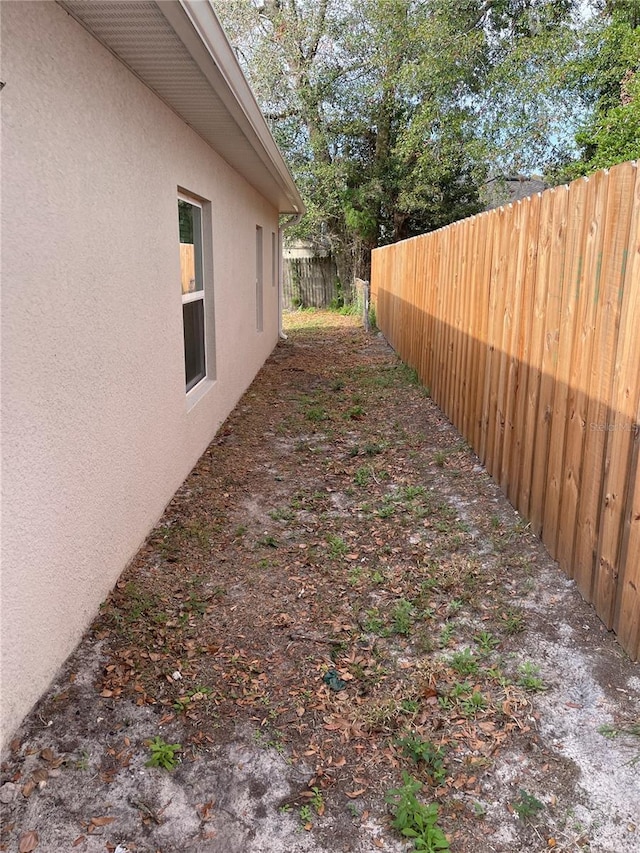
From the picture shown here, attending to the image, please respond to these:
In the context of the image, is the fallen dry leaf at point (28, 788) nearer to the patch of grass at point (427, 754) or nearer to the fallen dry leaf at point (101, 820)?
the fallen dry leaf at point (101, 820)

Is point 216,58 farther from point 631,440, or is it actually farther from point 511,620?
point 511,620

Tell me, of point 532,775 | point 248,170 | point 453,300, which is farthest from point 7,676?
point 248,170

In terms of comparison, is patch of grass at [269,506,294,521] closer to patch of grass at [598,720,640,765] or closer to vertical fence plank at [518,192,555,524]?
vertical fence plank at [518,192,555,524]

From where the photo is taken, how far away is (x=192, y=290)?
18.0ft

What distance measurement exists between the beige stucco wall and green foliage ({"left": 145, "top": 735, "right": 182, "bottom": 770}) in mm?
509

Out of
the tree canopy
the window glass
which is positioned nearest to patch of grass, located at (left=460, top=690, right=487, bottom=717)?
the window glass

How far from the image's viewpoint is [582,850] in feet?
6.20

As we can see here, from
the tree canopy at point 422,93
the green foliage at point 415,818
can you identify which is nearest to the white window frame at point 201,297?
the green foliage at point 415,818

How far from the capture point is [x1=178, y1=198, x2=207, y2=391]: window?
5.12 metres

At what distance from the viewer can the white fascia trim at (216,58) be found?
261 centimetres

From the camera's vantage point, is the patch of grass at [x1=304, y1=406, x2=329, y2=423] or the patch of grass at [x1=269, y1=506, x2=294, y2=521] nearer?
the patch of grass at [x1=269, y1=506, x2=294, y2=521]

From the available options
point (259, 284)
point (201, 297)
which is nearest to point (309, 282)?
point (259, 284)

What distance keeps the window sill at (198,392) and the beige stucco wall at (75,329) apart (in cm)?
70

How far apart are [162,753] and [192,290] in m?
4.04
